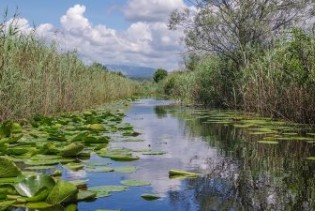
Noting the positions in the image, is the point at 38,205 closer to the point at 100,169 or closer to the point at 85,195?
the point at 85,195

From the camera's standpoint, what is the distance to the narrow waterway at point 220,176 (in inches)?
119

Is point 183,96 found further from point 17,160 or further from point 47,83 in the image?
point 17,160

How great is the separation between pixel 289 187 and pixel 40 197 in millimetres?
1960

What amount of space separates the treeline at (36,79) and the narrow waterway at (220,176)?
79.8 inches

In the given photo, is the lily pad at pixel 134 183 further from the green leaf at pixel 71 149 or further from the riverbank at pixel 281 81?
the riverbank at pixel 281 81

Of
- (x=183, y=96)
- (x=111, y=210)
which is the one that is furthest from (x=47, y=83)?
(x=183, y=96)

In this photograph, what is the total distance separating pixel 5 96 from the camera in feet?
22.5

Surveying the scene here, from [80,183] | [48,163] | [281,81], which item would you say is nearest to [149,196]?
[80,183]

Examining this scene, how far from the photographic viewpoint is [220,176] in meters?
3.97

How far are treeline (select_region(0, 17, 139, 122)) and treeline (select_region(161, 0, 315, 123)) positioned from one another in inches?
175

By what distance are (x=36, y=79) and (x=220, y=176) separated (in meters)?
5.26

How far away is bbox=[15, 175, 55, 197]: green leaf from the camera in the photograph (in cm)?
278

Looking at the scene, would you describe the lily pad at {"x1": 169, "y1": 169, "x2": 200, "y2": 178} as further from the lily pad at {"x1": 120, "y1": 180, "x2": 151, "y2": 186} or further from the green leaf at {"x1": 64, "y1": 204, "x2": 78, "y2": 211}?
the green leaf at {"x1": 64, "y1": 204, "x2": 78, "y2": 211}

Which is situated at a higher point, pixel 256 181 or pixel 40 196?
pixel 40 196
